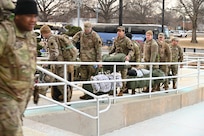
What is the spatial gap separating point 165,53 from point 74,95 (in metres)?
2.89

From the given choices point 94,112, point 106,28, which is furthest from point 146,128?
point 106,28

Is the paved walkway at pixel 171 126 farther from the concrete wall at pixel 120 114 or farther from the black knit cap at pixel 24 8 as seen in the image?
the black knit cap at pixel 24 8

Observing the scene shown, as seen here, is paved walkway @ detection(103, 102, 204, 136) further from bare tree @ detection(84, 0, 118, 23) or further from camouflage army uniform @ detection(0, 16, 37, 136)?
bare tree @ detection(84, 0, 118, 23)

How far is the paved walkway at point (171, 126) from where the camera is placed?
6965 mm

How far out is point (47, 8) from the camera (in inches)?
1843

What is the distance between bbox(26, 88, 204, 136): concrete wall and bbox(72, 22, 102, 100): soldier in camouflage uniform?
73 cm

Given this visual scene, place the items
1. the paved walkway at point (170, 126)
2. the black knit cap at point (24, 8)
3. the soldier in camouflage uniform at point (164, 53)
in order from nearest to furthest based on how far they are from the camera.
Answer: the black knit cap at point (24, 8), the paved walkway at point (170, 126), the soldier in camouflage uniform at point (164, 53)

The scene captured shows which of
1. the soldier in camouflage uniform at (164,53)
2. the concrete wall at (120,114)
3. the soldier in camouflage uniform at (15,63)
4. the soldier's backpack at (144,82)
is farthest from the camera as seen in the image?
the soldier in camouflage uniform at (164,53)

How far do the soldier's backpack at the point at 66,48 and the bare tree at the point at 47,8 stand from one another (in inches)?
1534

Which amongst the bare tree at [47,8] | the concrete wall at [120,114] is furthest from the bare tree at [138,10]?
the concrete wall at [120,114]

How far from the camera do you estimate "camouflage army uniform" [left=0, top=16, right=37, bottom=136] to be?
106 inches

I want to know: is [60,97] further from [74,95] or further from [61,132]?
[61,132]

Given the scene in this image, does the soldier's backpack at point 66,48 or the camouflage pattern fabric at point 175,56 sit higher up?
the soldier's backpack at point 66,48

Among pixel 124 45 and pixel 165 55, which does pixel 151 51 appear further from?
pixel 124 45
